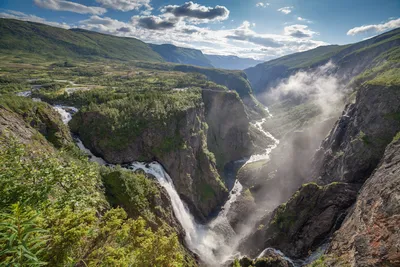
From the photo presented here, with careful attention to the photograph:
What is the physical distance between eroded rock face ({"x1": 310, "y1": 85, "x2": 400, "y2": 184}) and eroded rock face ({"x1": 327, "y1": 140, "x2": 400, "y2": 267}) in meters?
8.60

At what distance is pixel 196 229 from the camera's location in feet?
193

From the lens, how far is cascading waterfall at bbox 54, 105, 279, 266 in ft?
172

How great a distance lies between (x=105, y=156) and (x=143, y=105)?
20164mm

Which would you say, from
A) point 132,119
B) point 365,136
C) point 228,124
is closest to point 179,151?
point 132,119

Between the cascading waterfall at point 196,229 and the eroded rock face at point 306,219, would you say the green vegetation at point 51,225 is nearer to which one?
the eroded rock face at point 306,219

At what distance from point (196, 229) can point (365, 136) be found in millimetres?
46577

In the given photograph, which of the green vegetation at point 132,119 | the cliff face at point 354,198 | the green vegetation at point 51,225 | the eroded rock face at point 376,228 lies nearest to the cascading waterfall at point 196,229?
the green vegetation at point 132,119

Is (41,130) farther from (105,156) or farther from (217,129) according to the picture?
(217,129)

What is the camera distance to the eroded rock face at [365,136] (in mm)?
44531

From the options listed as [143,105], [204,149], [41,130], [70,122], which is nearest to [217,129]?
[204,149]

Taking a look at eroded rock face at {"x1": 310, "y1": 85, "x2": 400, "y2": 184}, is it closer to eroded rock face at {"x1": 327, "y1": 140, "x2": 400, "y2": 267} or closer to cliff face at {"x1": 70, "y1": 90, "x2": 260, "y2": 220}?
eroded rock face at {"x1": 327, "y1": 140, "x2": 400, "y2": 267}

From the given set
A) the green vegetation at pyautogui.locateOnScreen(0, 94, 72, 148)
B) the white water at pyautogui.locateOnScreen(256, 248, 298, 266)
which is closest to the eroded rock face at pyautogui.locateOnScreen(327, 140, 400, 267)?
the white water at pyautogui.locateOnScreen(256, 248, 298, 266)

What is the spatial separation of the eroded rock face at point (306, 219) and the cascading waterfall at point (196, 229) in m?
7.77

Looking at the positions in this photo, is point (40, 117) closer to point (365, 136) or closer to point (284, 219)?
point (284, 219)
